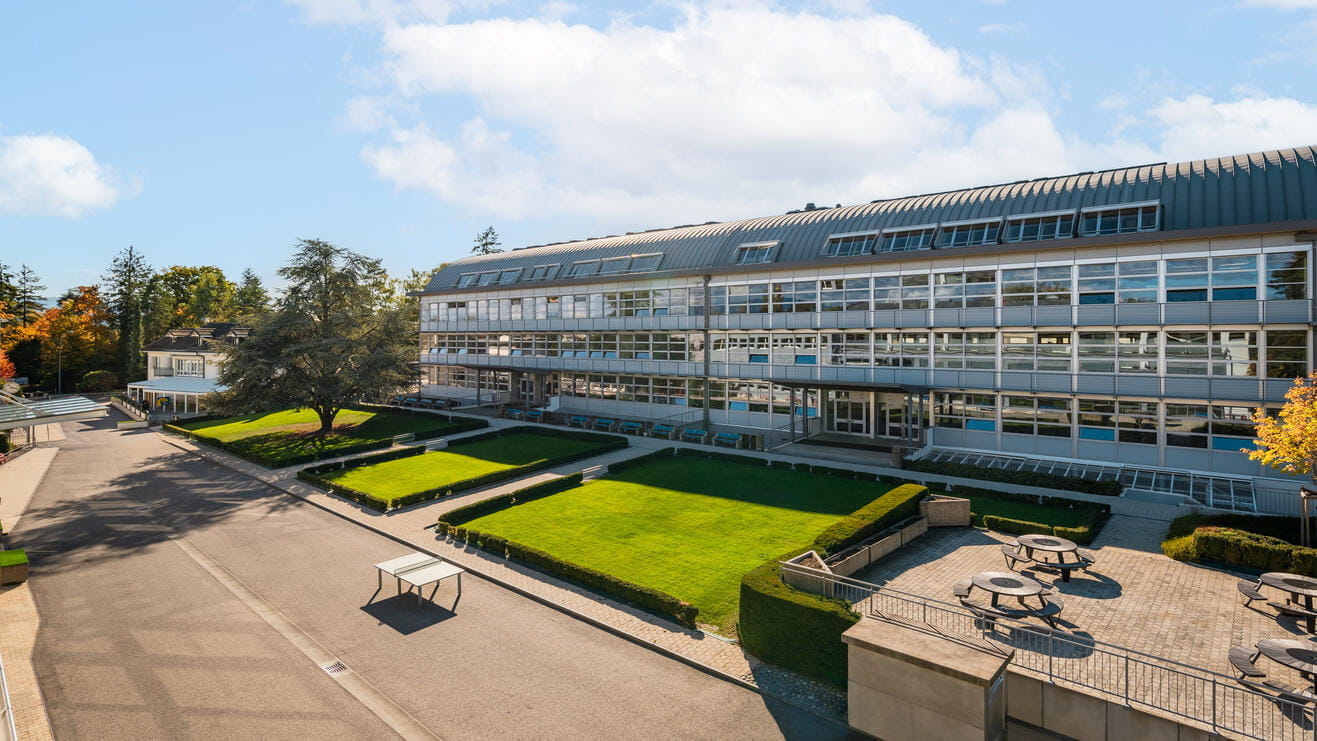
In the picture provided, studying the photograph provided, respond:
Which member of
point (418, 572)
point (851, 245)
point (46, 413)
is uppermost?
point (851, 245)

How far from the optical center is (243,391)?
36781 millimetres

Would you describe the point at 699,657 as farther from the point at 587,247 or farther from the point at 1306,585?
the point at 587,247

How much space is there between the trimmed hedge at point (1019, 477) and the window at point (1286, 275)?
9.07m

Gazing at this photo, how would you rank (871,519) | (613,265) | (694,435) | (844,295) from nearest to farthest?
(871,519) < (844,295) < (694,435) < (613,265)

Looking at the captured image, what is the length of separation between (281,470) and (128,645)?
63.2 feet

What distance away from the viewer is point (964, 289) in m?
30.0

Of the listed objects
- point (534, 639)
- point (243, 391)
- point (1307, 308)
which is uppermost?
point (1307, 308)

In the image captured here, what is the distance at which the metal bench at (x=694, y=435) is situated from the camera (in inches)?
1417

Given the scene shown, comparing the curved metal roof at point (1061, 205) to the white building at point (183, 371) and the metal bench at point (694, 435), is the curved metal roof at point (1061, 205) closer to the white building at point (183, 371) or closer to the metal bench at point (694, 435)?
the metal bench at point (694, 435)

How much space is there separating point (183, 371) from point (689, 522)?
201ft

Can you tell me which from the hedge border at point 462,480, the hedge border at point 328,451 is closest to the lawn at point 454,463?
the hedge border at point 462,480

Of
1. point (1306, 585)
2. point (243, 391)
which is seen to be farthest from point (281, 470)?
point (1306, 585)

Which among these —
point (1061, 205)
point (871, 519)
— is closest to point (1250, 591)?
point (871, 519)

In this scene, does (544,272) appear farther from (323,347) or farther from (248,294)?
(248,294)
